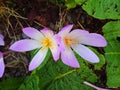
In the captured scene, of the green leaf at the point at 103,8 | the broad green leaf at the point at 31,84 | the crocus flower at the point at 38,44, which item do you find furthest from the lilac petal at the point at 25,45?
the green leaf at the point at 103,8

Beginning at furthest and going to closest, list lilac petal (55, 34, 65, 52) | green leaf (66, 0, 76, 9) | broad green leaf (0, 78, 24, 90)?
1. green leaf (66, 0, 76, 9)
2. broad green leaf (0, 78, 24, 90)
3. lilac petal (55, 34, 65, 52)

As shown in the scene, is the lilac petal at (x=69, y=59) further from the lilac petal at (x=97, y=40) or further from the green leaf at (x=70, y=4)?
the green leaf at (x=70, y=4)

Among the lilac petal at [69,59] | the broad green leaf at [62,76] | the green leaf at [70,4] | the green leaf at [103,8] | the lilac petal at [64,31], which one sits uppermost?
the green leaf at [70,4]

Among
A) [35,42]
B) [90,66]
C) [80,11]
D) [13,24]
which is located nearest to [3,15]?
[13,24]

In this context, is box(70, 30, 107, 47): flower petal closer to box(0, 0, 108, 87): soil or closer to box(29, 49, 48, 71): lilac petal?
box(29, 49, 48, 71): lilac petal

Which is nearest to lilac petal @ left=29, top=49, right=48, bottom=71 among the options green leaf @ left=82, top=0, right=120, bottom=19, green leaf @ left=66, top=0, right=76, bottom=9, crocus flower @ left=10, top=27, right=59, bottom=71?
crocus flower @ left=10, top=27, right=59, bottom=71

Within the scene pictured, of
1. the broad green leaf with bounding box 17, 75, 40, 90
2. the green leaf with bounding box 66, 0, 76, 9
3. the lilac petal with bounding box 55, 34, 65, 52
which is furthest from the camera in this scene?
the green leaf with bounding box 66, 0, 76, 9

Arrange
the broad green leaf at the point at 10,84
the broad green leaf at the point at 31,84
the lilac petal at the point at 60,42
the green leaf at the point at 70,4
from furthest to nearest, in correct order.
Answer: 1. the green leaf at the point at 70,4
2. the broad green leaf at the point at 10,84
3. the broad green leaf at the point at 31,84
4. the lilac petal at the point at 60,42

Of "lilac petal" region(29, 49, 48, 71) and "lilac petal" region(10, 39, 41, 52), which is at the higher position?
"lilac petal" region(10, 39, 41, 52)
